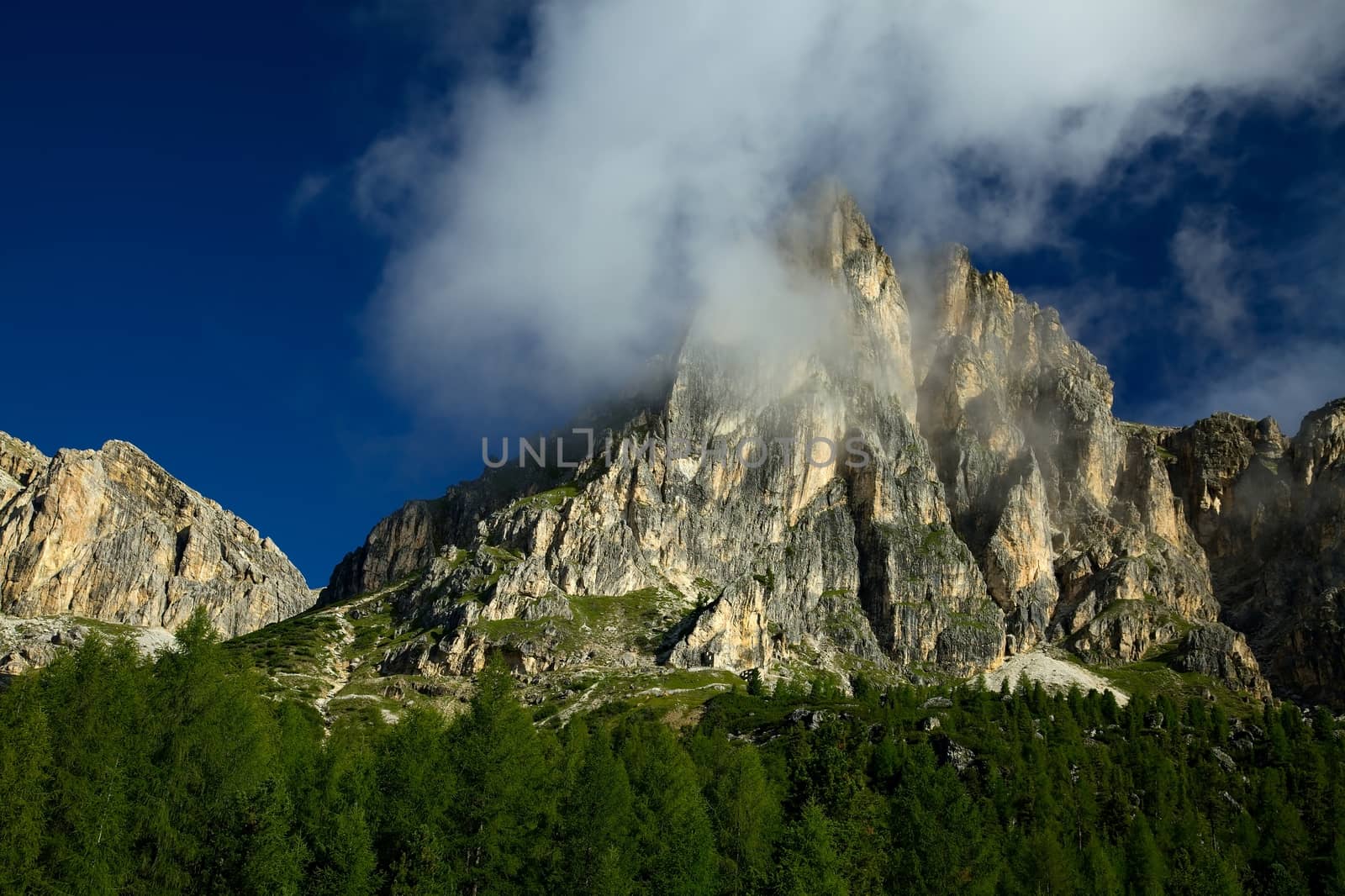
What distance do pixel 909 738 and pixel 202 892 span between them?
124927mm

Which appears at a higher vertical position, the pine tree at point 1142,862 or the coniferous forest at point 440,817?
the coniferous forest at point 440,817

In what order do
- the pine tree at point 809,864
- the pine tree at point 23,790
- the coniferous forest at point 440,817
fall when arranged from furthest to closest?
1. the coniferous forest at point 440,817
2. the pine tree at point 809,864
3. the pine tree at point 23,790

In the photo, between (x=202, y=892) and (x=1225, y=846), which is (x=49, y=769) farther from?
(x=1225, y=846)

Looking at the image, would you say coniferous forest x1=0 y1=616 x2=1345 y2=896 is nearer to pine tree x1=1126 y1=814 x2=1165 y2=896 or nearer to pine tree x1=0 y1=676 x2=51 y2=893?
pine tree x1=0 y1=676 x2=51 y2=893

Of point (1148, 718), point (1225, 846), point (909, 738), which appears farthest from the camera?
point (1148, 718)

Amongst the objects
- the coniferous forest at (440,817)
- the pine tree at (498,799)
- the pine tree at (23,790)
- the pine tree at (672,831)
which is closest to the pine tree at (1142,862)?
the coniferous forest at (440,817)

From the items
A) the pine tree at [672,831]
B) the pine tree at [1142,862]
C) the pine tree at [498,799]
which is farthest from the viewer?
the pine tree at [1142,862]

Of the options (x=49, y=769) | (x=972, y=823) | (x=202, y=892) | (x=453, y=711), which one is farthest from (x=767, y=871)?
(x=453, y=711)

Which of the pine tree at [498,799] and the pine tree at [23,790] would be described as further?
the pine tree at [498,799]

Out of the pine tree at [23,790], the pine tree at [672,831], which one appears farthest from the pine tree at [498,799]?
the pine tree at [23,790]

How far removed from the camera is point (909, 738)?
167 m

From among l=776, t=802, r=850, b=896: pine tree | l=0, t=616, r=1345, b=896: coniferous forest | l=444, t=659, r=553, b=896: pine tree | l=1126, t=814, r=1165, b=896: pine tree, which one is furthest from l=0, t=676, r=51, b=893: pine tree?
l=1126, t=814, r=1165, b=896: pine tree

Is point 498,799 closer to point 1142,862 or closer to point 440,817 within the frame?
point 440,817

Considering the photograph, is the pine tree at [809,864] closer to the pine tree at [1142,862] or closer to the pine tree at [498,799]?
the pine tree at [498,799]
